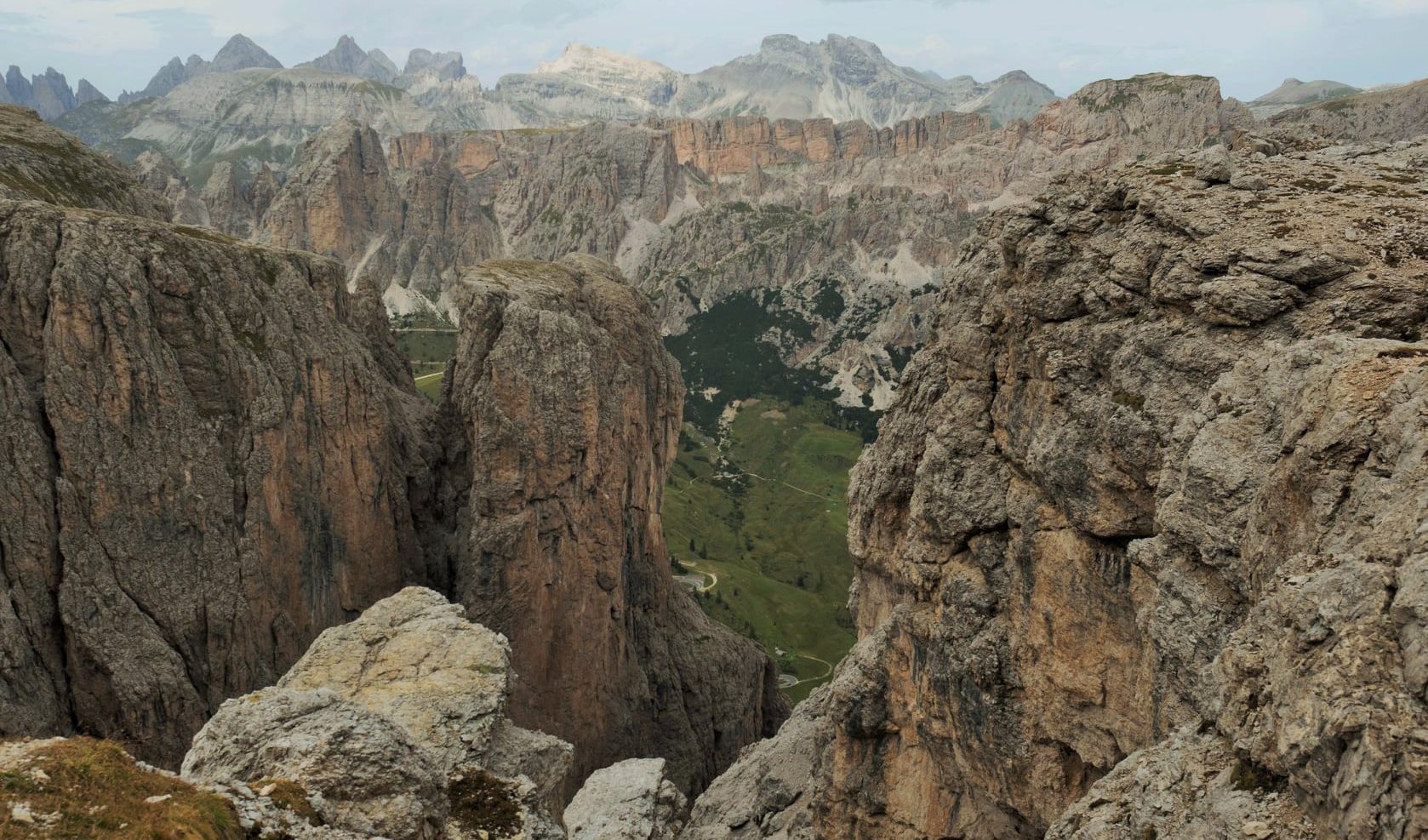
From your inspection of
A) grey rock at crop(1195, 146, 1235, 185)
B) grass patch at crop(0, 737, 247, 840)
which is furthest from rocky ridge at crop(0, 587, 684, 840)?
grey rock at crop(1195, 146, 1235, 185)

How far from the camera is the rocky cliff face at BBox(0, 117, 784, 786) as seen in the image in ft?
177

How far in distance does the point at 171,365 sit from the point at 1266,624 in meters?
62.1

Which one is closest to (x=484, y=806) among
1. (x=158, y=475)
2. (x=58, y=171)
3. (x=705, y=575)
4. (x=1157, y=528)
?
(x=1157, y=528)

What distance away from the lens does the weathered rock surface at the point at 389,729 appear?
25969mm

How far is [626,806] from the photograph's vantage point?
170 feet

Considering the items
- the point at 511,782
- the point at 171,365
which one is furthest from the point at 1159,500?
the point at 171,365

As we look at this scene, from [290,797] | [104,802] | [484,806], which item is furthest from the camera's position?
[484,806]

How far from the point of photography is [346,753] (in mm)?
26438

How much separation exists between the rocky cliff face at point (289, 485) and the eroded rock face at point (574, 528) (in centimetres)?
24

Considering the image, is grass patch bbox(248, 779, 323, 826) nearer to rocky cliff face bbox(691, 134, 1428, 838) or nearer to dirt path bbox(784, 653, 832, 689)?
rocky cliff face bbox(691, 134, 1428, 838)

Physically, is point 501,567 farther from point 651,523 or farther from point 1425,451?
point 1425,451

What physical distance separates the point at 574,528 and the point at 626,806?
104 feet

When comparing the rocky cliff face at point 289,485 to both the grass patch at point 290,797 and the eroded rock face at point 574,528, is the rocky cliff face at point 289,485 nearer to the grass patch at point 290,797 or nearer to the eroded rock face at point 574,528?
the eroded rock face at point 574,528

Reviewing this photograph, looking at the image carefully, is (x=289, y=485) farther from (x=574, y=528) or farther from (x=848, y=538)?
(x=848, y=538)
